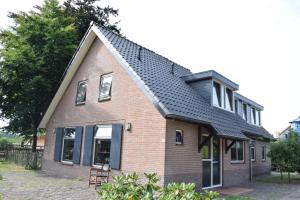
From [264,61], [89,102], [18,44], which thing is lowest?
[89,102]

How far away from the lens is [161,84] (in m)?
11.6

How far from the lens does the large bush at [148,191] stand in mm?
3104

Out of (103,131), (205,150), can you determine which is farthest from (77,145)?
(205,150)

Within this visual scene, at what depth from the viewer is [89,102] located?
14.0m

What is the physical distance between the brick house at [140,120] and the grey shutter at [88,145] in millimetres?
46

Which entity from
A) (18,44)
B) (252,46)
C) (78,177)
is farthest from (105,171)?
(18,44)

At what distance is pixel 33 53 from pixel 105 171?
11.4 metres

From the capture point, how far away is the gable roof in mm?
10258

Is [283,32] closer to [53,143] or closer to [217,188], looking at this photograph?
[217,188]

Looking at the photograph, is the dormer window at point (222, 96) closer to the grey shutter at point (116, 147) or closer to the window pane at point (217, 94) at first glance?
the window pane at point (217, 94)

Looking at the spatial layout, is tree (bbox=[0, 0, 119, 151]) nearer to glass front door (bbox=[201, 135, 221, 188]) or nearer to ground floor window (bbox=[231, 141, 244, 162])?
glass front door (bbox=[201, 135, 221, 188])

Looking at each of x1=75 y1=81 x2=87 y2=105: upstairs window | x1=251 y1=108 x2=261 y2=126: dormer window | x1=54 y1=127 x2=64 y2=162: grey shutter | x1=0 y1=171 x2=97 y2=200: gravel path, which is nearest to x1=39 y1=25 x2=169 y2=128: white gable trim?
x1=75 y1=81 x2=87 y2=105: upstairs window

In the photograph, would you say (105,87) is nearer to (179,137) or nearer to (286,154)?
(179,137)

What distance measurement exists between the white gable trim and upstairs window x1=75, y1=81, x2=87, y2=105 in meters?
1.14
